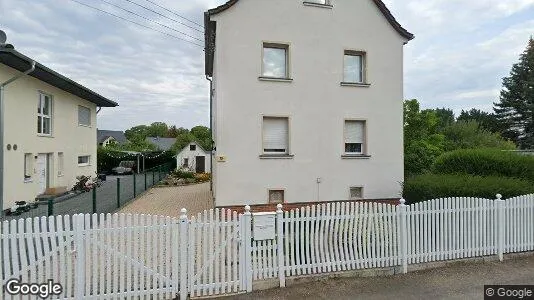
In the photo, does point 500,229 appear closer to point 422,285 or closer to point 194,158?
point 422,285

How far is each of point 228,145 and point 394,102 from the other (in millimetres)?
6664

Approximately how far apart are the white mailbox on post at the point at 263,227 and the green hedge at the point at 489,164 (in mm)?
7211

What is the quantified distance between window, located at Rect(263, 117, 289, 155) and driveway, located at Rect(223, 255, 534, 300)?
21.3 ft

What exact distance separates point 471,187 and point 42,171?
16856mm

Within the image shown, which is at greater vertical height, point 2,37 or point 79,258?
point 2,37

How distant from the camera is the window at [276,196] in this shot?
11.5 metres

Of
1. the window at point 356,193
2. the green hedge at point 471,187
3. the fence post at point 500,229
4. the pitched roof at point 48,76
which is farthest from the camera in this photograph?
the window at point 356,193

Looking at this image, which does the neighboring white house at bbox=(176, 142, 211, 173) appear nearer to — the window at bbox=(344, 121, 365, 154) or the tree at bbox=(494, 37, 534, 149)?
the window at bbox=(344, 121, 365, 154)

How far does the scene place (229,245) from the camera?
525 cm

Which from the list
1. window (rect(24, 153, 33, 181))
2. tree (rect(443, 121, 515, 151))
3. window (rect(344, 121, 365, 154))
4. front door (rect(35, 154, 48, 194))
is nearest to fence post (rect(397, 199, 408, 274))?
window (rect(344, 121, 365, 154))

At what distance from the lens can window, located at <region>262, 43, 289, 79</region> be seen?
1164 cm

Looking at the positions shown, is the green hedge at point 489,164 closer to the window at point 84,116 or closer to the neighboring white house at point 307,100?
the neighboring white house at point 307,100

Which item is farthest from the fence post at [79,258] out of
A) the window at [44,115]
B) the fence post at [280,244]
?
the window at [44,115]

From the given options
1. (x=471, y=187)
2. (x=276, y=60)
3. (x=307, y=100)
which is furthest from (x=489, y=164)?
(x=276, y=60)
